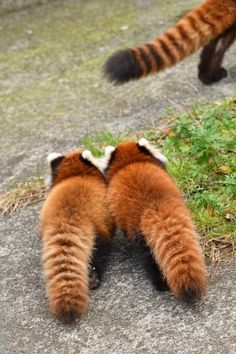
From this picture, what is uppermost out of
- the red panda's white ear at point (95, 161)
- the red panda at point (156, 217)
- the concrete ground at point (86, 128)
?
the red panda at point (156, 217)

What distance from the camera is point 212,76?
19.7ft

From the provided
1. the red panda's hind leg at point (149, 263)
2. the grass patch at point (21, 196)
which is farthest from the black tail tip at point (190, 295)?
the grass patch at point (21, 196)

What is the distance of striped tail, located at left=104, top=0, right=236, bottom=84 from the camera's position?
5414 mm

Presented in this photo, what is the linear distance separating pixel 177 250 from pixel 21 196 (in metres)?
1.76

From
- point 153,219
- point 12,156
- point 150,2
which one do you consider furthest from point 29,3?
point 153,219

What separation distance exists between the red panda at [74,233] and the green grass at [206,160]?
0.61 m

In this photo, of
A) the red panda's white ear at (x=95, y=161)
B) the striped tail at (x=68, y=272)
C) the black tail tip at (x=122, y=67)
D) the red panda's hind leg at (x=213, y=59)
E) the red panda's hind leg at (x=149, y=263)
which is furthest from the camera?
the red panda's hind leg at (x=213, y=59)

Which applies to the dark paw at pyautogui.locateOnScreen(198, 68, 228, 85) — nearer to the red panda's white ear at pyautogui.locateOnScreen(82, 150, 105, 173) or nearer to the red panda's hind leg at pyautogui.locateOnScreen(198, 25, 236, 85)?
the red panda's hind leg at pyautogui.locateOnScreen(198, 25, 236, 85)

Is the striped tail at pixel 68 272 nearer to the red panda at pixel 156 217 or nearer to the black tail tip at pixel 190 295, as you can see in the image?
the red panda at pixel 156 217

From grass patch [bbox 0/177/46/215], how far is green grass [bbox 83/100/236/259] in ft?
1.52

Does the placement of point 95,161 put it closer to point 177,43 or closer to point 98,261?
point 98,261

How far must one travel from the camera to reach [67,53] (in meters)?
6.95

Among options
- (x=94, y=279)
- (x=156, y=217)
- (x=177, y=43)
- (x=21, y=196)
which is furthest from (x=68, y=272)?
(x=177, y=43)

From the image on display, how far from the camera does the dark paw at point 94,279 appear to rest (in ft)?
12.4
